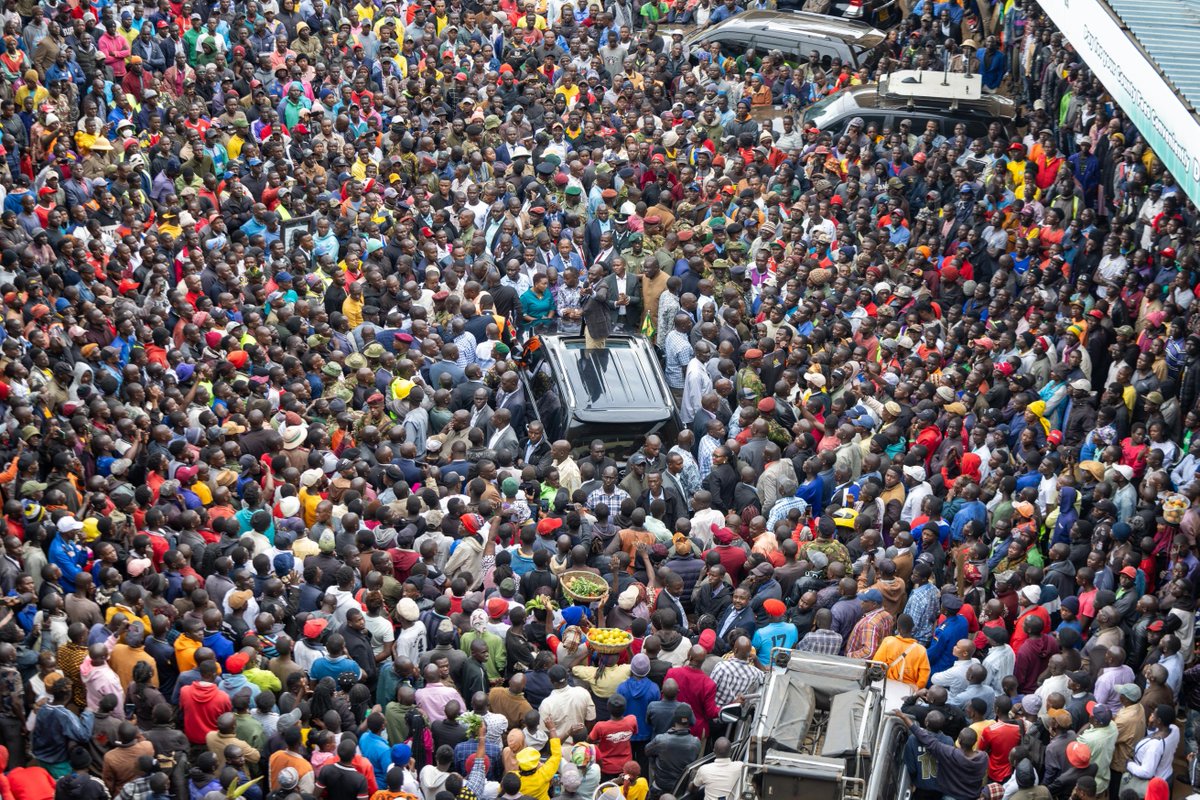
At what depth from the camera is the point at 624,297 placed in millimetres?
19594

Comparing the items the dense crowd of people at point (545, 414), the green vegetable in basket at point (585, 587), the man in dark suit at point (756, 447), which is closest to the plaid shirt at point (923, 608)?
the dense crowd of people at point (545, 414)

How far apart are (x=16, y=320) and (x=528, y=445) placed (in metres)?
4.98

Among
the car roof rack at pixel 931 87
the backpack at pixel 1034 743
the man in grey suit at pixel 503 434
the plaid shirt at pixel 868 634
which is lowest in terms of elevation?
the backpack at pixel 1034 743

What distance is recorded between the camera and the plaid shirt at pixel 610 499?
16.2 m

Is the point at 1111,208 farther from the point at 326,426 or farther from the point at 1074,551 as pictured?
the point at 326,426

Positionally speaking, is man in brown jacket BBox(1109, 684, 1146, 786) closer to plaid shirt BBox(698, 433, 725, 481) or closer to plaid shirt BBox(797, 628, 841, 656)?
plaid shirt BBox(797, 628, 841, 656)

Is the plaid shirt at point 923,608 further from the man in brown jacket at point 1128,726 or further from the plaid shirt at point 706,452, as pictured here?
the plaid shirt at point 706,452

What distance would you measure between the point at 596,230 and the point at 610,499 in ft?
18.6

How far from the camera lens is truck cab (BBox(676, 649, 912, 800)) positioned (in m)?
11.7

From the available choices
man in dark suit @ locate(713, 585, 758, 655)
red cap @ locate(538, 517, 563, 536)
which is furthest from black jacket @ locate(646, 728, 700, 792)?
red cap @ locate(538, 517, 563, 536)

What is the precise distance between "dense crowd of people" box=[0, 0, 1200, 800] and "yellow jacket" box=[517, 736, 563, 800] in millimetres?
151

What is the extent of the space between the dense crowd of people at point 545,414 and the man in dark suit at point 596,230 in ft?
0.38

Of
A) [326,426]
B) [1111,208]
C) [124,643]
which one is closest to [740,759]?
[124,643]

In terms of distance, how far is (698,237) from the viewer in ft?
67.8
